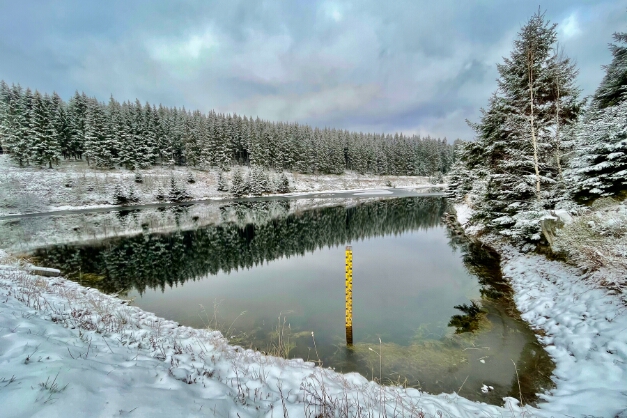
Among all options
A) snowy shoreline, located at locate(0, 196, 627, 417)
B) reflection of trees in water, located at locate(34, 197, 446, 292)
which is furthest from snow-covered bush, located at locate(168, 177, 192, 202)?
snowy shoreline, located at locate(0, 196, 627, 417)

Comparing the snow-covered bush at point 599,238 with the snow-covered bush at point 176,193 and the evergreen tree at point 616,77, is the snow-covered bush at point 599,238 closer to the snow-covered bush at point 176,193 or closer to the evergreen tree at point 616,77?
the evergreen tree at point 616,77

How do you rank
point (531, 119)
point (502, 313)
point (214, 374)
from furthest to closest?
point (531, 119) < point (502, 313) < point (214, 374)

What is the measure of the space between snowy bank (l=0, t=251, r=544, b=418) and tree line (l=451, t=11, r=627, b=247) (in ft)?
32.2

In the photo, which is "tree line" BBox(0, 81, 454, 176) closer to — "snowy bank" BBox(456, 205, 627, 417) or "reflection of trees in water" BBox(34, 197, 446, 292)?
"reflection of trees in water" BBox(34, 197, 446, 292)

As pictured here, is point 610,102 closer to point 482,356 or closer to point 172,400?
point 482,356

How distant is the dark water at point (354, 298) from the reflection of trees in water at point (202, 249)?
0.36 ft

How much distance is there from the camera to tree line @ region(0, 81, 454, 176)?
4909cm

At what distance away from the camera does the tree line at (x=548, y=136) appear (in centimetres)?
972

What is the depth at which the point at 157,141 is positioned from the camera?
6247cm

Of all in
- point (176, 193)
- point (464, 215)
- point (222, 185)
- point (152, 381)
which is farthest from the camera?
point (222, 185)

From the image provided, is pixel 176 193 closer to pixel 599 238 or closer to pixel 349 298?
pixel 349 298

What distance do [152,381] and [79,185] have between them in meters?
56.1

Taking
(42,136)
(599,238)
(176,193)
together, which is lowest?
(599,238)

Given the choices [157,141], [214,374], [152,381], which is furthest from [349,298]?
[157,141]
